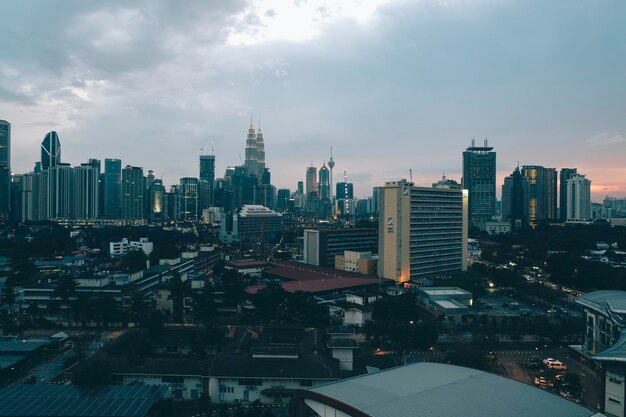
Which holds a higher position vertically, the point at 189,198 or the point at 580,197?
the point at 580,197

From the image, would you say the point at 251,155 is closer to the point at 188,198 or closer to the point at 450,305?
the point at 188,198

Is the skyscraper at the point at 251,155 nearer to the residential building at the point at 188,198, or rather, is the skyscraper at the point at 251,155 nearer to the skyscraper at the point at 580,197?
the residential building at the point at 188,198

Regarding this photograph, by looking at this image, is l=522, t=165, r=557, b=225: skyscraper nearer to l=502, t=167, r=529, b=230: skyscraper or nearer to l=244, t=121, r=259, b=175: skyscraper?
l=502, t=167, r=529, b=230: skyscraper

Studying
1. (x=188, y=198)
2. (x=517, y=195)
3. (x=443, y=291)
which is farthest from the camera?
(x=188, y=198)

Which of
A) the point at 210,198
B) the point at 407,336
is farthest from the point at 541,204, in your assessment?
the point at 407,336

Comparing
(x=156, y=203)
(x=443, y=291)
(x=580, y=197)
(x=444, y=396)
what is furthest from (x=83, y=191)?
(x=444, y=396)

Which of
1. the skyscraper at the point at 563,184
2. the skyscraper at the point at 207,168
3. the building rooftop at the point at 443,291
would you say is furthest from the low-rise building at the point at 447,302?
the skyscraper at the point at 207,168
